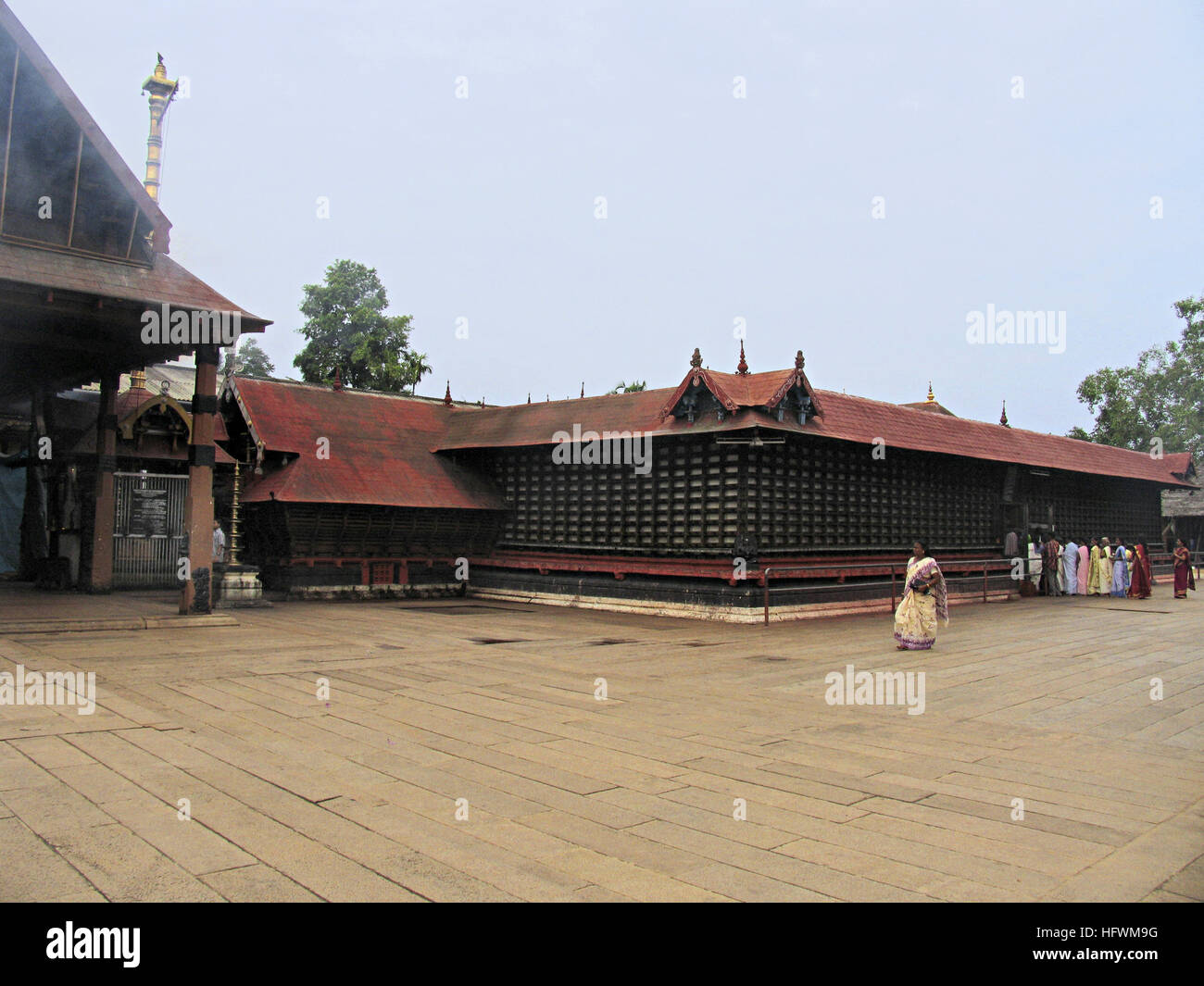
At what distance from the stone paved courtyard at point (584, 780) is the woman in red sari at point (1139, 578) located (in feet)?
50.1

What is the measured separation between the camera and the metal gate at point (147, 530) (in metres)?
20.0

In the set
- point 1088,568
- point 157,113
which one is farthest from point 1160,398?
point 157,113

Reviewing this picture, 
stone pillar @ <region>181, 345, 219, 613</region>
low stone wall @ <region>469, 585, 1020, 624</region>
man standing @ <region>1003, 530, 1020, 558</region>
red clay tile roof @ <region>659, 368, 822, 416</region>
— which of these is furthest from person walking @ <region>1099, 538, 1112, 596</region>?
stone pillar @ <region>181, 345, 219, 613</region>

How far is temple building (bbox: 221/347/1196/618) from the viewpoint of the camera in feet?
63.4

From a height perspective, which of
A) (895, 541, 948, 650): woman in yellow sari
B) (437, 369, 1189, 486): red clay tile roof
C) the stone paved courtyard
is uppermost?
(437, 369, 1189, 486): red clay tile roof

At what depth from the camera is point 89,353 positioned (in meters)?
18.2

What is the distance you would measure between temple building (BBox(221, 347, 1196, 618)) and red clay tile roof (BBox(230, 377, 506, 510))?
56 millimetres

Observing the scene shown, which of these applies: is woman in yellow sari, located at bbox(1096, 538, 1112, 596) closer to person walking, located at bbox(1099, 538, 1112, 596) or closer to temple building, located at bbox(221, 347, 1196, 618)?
person walking, located at bbox(1099, 538, 1112, 596)

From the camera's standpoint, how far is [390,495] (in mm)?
22734

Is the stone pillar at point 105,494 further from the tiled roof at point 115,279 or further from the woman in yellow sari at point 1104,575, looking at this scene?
the woman in yellow sari at point 1104,575

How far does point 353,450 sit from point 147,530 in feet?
17.5
